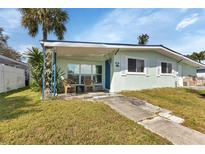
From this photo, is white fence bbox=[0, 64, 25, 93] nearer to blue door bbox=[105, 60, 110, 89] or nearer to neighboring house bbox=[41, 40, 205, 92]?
neighboring house bbox=[41, 40, 205, 92]

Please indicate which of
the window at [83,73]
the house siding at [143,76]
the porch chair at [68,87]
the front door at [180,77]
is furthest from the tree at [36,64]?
the front door at [180,77]

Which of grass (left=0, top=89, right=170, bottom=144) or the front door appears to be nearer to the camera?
grass (left=0, top=89, right=170, bottom=144)

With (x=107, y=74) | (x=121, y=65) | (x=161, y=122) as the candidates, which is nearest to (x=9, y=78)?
(x=107, y=74)

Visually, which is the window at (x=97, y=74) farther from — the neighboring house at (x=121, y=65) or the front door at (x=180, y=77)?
the front door at (x=180, y=77)

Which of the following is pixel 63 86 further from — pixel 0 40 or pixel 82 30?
pixel 0 40

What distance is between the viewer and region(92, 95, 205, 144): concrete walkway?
4359 millimetres

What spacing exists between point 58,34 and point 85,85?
7426mm

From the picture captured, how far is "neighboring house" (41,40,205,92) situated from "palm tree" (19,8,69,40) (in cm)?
540

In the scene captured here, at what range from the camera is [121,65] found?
430 inches

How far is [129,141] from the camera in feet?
12.8

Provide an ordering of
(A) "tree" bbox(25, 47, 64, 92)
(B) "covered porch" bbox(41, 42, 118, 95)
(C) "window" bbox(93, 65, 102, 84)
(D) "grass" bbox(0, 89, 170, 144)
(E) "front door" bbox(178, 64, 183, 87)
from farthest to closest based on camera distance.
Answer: (E) "front door" bbox(178, 64, 183, 87) → (C) "window" bbox(93, 65, 102, 84) → (A) "tree" bbox(25, 47, 64, 92) → (B) "covered porch" bbox(41, 42, 118, 95) → (D) "grass" bbox(0, 89, 170, 144)

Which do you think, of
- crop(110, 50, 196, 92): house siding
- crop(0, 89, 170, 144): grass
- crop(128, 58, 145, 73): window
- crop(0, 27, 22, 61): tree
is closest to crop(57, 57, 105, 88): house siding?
crop(110, 50, 196, 92): house siding
